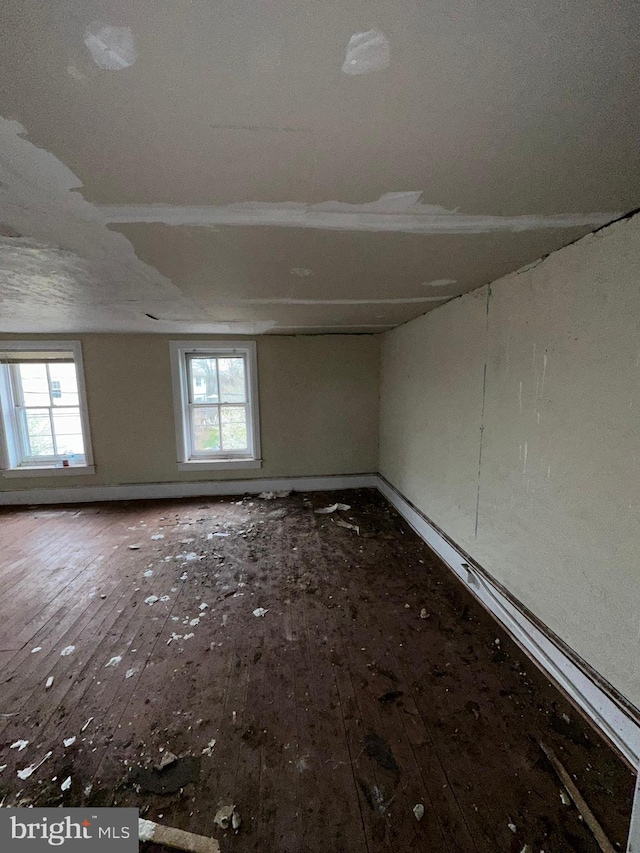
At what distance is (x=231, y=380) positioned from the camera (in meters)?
4.36

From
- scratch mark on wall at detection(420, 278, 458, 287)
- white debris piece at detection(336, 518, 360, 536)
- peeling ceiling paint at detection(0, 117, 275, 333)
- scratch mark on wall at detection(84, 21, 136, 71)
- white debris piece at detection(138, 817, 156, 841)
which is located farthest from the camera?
white debris piece at detection(336, 518, 360, 536)

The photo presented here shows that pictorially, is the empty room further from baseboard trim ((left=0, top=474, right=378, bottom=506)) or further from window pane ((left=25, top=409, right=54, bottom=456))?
window pane ((left=25, top=409, right=54, bottom=456))

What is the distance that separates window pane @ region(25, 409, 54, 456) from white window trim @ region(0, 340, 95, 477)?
0.44 ft

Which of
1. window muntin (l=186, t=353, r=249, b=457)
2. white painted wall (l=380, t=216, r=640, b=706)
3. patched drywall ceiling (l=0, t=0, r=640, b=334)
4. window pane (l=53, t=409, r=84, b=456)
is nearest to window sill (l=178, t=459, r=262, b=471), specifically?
window muntin (l=186, t=353, r=249, b=457)

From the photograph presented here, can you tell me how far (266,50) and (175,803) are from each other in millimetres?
2101

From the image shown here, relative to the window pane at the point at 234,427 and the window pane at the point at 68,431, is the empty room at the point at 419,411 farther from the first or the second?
the window pane at the point at 234,427

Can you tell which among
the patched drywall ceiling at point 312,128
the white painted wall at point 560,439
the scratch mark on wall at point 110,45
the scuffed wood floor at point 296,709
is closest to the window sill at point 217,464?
the scuffed wood floor at point 296,709

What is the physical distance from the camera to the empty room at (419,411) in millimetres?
651

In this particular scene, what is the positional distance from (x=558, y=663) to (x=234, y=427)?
3.80m

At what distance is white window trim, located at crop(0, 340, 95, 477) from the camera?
154 inches

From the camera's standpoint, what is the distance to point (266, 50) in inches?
24.1

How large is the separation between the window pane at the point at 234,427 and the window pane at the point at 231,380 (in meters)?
0.13

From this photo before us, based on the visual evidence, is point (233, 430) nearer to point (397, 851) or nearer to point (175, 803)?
point (175, 803)

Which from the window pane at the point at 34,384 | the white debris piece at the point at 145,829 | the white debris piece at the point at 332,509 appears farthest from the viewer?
the window pane at the point at 34,384
